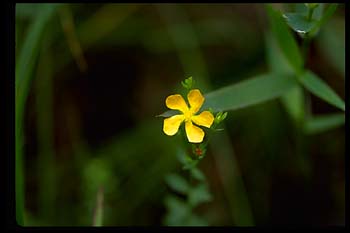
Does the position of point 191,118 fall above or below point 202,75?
above

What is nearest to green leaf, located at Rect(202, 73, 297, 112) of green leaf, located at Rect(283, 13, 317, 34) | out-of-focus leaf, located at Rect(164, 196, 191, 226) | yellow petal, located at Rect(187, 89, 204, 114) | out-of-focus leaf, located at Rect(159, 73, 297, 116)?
out-of-focus leaf, located at Rect(159, 73, 297, 116)

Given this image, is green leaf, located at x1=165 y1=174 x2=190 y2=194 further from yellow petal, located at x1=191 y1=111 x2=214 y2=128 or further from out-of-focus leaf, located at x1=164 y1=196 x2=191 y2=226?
yellow petal, located at x1=191 y1=111 x2=214 y2=128

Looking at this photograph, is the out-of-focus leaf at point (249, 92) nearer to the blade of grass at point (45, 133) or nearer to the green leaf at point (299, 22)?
the green leaf at point (299, 22)

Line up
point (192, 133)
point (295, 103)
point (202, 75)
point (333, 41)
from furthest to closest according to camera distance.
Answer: point (202, 75), point (333, 41), point (295, 103), point (192, 133)

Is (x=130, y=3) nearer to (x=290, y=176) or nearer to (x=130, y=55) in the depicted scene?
(x=130, y=55)

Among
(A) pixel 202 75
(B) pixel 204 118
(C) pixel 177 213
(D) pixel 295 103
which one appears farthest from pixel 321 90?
(A) pixel 202 75

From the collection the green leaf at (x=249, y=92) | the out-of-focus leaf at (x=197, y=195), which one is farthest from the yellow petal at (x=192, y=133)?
the out-of-focus leaf at (x=197, y=195)

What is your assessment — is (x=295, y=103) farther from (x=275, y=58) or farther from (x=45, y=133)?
(x=45, y=133)
